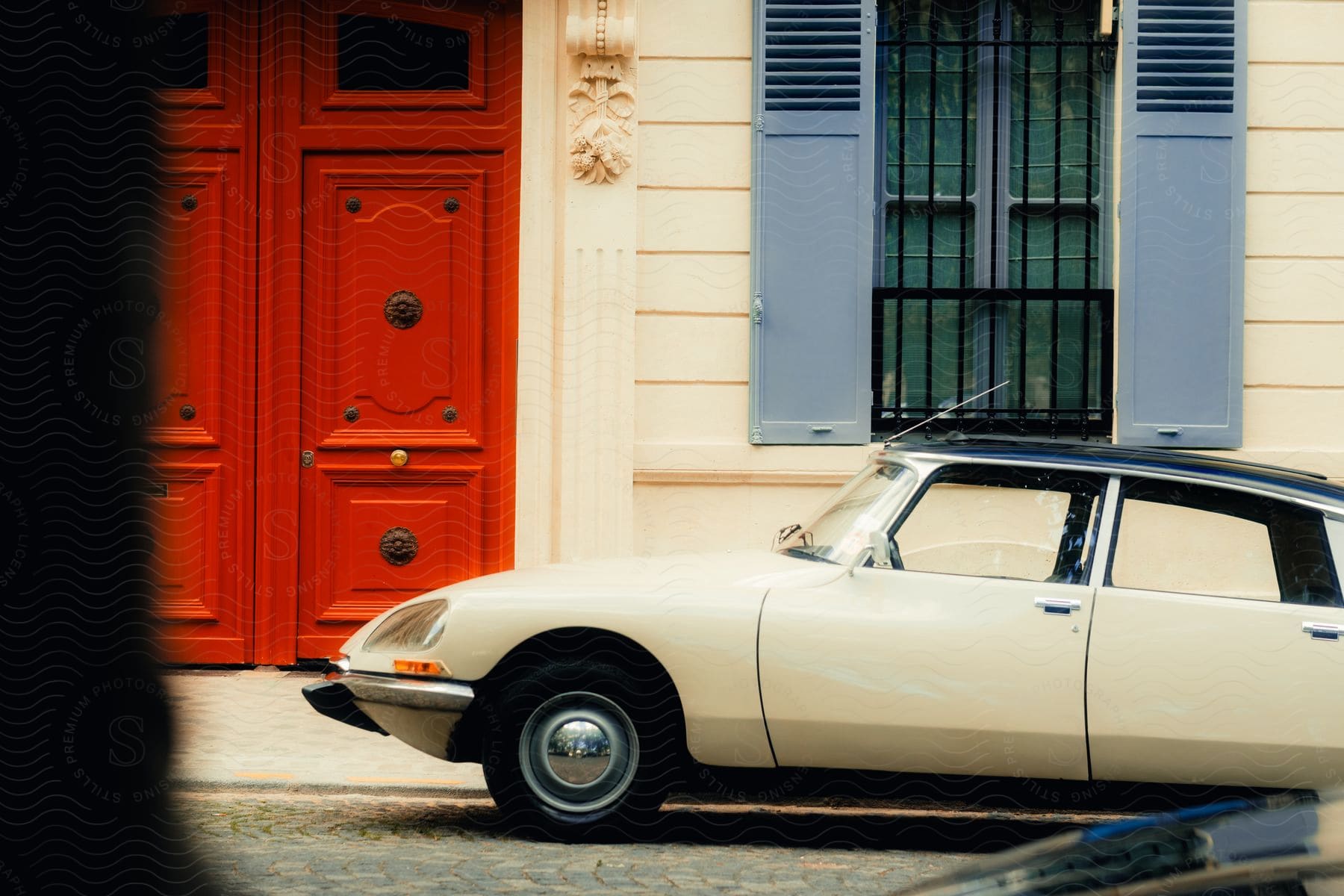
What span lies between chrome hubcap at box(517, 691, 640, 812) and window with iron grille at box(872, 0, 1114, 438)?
12.4 ft

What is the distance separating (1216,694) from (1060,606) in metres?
0.54

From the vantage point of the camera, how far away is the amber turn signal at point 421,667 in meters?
4.91

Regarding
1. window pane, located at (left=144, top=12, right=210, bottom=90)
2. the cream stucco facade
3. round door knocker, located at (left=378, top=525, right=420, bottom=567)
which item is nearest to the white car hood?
the cream stucco facade

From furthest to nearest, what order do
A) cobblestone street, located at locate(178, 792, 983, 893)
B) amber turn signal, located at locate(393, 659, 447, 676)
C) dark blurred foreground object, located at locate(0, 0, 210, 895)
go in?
1. amber turn signal, located at locate(393, 659, 447, 676)
2. cobblestone street, located at locate(178, 792, 983, 893)
3. dark blurred foreground object, located at locate(0, 0, 210, 895)

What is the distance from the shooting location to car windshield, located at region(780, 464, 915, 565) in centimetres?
504

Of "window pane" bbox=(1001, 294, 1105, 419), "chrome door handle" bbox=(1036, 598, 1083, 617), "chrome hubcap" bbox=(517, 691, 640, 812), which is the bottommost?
"chrome hubcap" bbox=(517, 691, 640, 812)

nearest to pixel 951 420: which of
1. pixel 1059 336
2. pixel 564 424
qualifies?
pixel 1059 336

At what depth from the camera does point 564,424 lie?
26.3ft

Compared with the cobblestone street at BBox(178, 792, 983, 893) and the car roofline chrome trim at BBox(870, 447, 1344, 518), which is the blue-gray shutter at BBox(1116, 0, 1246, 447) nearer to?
the car roofline chrome trim at BBox(870, 447, 1344, 518)

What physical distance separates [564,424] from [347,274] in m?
1.55

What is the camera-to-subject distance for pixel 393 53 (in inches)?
331

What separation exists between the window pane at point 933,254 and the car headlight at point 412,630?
4.07 metres

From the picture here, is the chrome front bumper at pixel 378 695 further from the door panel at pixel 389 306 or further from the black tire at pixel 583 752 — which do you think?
the door panel at pixel 389 306

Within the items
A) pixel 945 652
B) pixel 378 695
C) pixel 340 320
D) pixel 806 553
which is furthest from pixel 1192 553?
pixel 340 320
